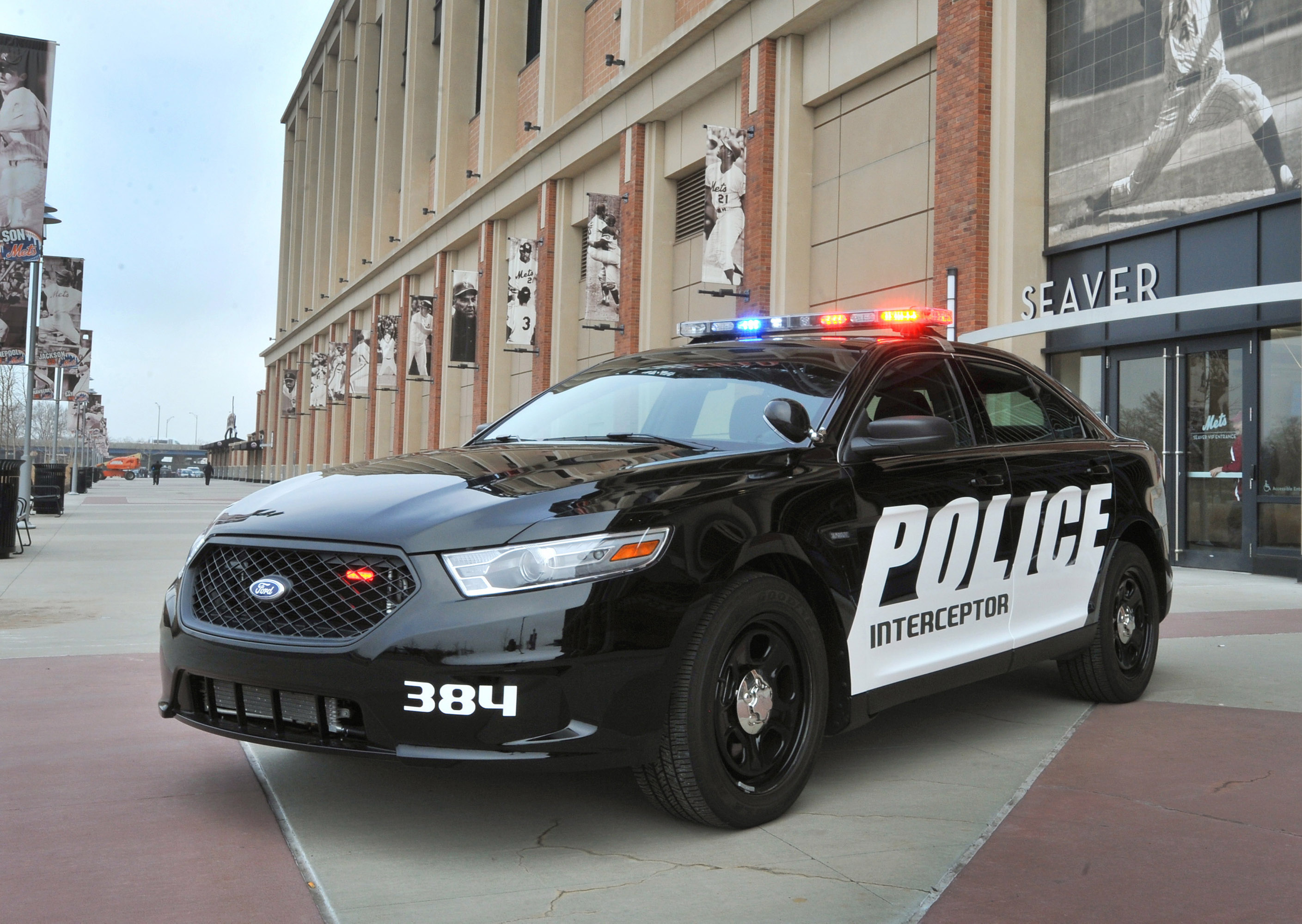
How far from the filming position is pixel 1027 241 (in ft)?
52.6

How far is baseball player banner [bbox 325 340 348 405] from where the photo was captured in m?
53.1

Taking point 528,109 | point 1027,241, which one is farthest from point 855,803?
point 528,109

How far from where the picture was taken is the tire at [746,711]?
361 centimetres

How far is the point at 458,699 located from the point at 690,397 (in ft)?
6.14

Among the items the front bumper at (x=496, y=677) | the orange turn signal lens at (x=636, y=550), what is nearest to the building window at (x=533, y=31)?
the orange turn signal lens at (x=636, y=550)

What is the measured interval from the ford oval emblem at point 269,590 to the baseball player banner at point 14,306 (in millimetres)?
17381

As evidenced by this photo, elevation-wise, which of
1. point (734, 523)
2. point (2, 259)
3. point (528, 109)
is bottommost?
point (734, 523)

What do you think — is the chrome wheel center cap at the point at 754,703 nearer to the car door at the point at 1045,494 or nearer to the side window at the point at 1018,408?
the car door at the point at 1045,494

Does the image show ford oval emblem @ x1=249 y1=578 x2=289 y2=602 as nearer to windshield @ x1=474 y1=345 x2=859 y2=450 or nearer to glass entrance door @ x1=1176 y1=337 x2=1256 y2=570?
windshield @ x1=474 y1=345 x2=859 y2=450

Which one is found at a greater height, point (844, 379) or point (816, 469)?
point (844, 379)

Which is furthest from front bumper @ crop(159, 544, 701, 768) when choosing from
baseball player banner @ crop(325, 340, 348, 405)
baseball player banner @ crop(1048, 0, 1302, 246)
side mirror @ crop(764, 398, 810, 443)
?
baseball player banner @ crop(325, 340, 348, 405)

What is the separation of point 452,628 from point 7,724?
3.16 metres

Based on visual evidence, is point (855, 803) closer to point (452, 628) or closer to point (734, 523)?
point (734, 523)

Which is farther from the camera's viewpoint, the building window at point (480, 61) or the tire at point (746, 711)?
the building window at point (480, 61)
